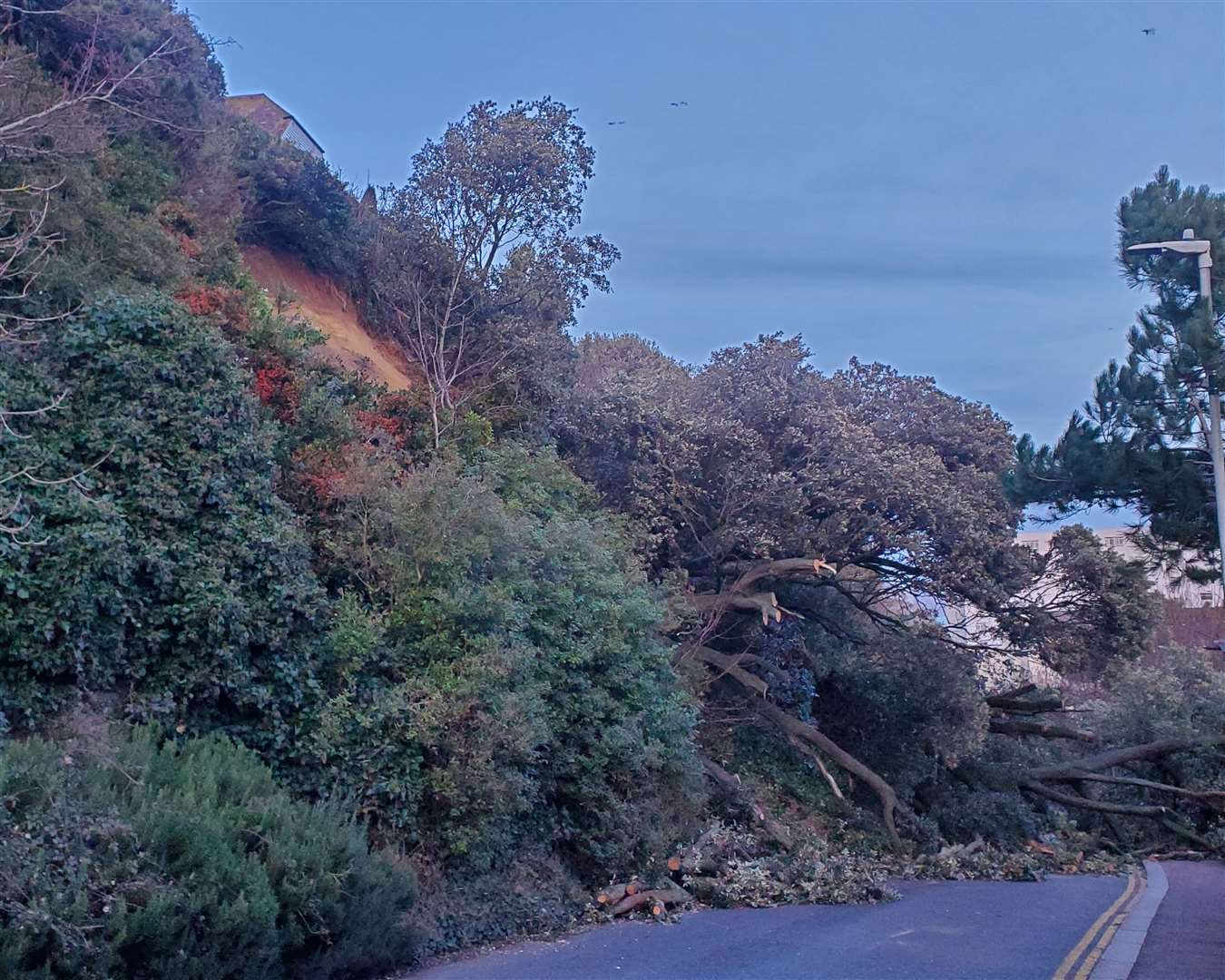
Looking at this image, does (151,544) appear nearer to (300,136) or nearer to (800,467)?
(800,467)

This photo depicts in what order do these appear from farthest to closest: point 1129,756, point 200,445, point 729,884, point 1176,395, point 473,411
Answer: point 1129,756, point 473,411, point 729,884, point 1176,395, point 200,445

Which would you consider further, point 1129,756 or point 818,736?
point 1129,756

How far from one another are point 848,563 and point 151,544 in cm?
1464

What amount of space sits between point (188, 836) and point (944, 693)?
17.2m

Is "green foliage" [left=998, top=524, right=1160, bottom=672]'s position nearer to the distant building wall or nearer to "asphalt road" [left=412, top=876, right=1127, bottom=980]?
"asphalt road" [left=412, top=876, right=1127, bottom=980]

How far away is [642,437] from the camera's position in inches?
901

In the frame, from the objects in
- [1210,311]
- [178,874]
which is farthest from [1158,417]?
[178,874]

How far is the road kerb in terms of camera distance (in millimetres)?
11234

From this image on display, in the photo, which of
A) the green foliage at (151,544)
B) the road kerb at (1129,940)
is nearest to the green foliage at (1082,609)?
the road kerb at (1129,940)

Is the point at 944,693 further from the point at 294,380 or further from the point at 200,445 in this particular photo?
the point at 200,445

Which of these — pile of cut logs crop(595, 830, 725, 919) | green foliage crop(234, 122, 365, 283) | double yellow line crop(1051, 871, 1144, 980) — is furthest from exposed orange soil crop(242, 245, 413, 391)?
double yellow line crop(1051, 871, 1144, 980)

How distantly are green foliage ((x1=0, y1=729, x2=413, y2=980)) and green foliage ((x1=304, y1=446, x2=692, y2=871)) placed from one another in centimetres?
158

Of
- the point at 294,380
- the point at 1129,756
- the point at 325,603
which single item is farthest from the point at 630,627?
the point at 1129,756

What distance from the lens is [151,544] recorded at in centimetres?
1205
